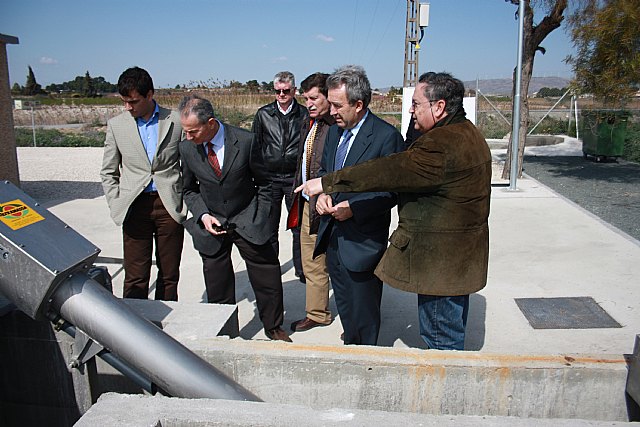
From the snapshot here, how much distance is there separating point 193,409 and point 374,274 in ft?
4.74

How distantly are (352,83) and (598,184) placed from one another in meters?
9.50

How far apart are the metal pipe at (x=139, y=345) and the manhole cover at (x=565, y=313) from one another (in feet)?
9.64

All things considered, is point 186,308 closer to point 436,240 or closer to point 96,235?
point 436,240

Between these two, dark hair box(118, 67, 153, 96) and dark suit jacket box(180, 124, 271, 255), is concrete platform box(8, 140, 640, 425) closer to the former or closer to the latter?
dark suit jacket box(180, 124, 271, 255)

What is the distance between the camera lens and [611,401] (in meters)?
2.28

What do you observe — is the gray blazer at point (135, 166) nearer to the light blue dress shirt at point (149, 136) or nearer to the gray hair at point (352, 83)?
the light blue dress shirt at point (149, 136)

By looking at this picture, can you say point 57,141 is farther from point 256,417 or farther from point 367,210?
point 256,417

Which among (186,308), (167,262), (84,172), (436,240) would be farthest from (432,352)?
(84,172)

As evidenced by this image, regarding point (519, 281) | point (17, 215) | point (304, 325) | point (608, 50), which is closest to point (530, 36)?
point (608, 50)

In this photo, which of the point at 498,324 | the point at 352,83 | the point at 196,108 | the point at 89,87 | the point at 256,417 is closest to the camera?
the point at 256,417

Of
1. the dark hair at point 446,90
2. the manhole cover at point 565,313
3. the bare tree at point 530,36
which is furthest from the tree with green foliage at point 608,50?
the dark hair at point 446,90

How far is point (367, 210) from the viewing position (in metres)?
3.00

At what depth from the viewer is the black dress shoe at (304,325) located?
4.17 meters

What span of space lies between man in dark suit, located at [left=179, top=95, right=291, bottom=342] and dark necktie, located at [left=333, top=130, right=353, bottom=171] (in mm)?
687
